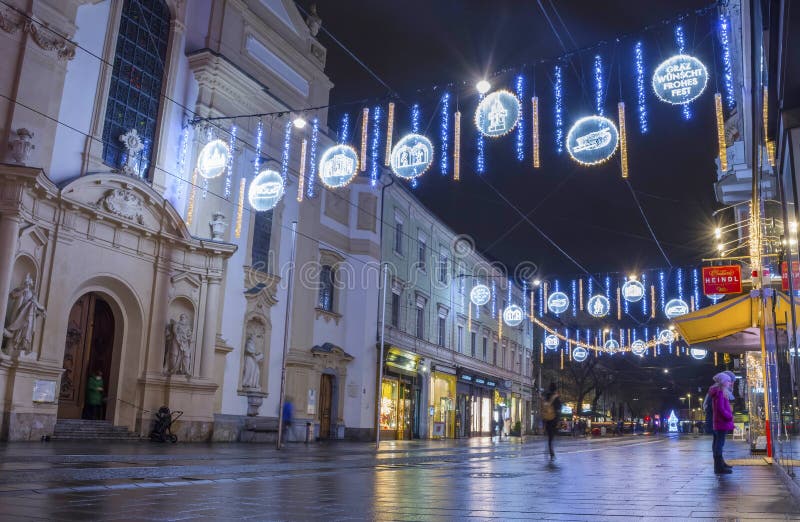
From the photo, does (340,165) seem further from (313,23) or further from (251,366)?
(313,23)

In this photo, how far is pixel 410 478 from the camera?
10555 millimetres

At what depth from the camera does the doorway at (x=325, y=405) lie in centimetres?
3041

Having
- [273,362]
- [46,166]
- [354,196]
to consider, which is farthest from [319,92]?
[46,166]

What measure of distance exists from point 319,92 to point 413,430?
17376 millimetres

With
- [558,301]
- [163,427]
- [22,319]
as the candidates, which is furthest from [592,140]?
[558,301]

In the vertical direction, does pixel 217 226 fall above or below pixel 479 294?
below

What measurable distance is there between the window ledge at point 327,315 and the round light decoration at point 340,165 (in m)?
10.6

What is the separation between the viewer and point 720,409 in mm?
11984

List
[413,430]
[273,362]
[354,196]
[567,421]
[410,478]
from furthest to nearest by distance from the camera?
A: 1. [567,421]
2. [413,430]
3. [354,196]
4. [273,362]
5. [410,478]

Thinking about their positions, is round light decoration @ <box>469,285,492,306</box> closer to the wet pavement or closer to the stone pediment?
the stone pediment

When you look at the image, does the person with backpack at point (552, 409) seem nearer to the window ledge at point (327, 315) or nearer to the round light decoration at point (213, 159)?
the round light decoration at point (213, 159)

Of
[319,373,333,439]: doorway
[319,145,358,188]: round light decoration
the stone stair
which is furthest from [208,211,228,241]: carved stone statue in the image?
[319,373,333,439]: doorway

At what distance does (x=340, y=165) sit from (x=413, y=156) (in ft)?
11.7

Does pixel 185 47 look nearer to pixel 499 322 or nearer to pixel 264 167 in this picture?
pixel 264 167
